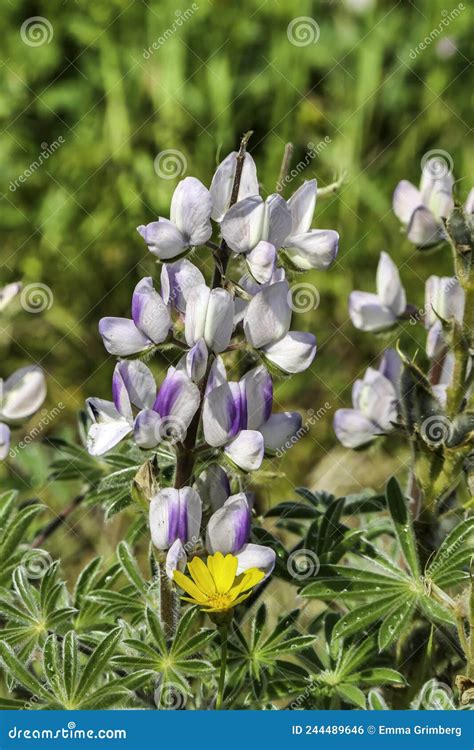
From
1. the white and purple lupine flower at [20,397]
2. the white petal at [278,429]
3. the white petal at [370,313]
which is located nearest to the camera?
the white petal at [278,429]

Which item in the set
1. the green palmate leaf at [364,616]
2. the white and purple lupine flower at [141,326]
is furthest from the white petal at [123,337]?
the green palmate leaf at [364,616]

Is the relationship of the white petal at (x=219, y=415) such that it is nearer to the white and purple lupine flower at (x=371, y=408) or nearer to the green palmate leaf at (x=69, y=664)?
the green palmate leaf at (x=69, y=664)

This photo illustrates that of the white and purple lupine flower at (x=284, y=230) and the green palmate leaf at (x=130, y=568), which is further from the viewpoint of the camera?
the green palmate leaf at (x=130, y=568)

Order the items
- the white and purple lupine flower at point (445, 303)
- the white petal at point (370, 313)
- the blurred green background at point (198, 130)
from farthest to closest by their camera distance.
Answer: the blurred green background at point (198, 130) < the white petal at point (370, 313) < the white and purple lupine flower at point (445, 303)

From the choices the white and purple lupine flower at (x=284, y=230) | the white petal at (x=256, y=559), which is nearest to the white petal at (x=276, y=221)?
the white and purple lupine flower at (x=284, y=230)

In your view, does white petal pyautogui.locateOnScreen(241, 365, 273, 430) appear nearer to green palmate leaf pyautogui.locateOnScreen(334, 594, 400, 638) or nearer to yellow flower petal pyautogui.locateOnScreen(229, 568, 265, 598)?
yellow flower petal pyautogui.locateOnScreen(229, 568, 265, 598)

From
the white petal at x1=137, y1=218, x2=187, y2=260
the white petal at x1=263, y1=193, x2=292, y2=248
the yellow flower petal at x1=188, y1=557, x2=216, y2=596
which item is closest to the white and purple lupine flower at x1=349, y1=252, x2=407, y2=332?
the white petal at x1=263, y1=193, x2=292, y2=248

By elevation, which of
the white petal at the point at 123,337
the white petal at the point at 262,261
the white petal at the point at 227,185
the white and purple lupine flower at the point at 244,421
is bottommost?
the white petal at the point at 123,337

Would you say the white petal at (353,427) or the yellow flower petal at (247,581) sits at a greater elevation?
the white petal at (353,427)
